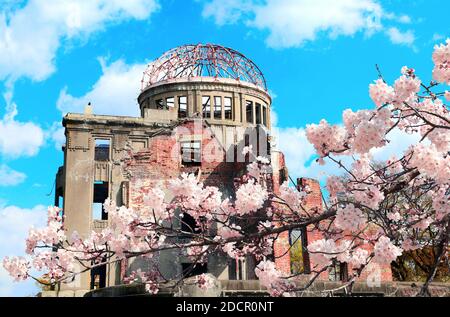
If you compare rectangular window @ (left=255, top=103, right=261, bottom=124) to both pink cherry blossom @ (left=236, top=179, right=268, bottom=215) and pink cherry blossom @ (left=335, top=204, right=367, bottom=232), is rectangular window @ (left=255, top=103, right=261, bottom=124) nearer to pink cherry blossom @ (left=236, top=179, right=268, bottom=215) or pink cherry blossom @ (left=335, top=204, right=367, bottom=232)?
pink cherry blossom @ (left=236, top=179, right=268, bottom=215)

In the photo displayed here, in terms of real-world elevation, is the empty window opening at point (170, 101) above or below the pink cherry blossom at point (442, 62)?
above

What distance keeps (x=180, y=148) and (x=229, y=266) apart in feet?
22.6

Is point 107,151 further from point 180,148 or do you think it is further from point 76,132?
point 180,148

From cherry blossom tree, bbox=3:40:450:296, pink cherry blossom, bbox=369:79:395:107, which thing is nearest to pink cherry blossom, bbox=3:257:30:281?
cherry blossom tree, bbox=3:40:450:296

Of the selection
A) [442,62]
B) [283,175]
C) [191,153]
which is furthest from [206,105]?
[442,62]

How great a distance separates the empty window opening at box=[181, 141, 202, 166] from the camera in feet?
90.9

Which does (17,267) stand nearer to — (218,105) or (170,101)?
(170,101)

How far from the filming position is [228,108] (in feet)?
123

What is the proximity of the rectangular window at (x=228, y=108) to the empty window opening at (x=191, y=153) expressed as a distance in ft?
30.0

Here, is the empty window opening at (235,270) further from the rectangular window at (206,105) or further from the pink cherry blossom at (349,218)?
the pink cherry blossom at (349,218)

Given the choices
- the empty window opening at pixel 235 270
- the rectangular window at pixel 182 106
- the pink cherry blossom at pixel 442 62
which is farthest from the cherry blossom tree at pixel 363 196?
the rectangular window at pixel 182 106

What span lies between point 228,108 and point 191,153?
9.88 meters

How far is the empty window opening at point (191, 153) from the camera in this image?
27700 millimetres
